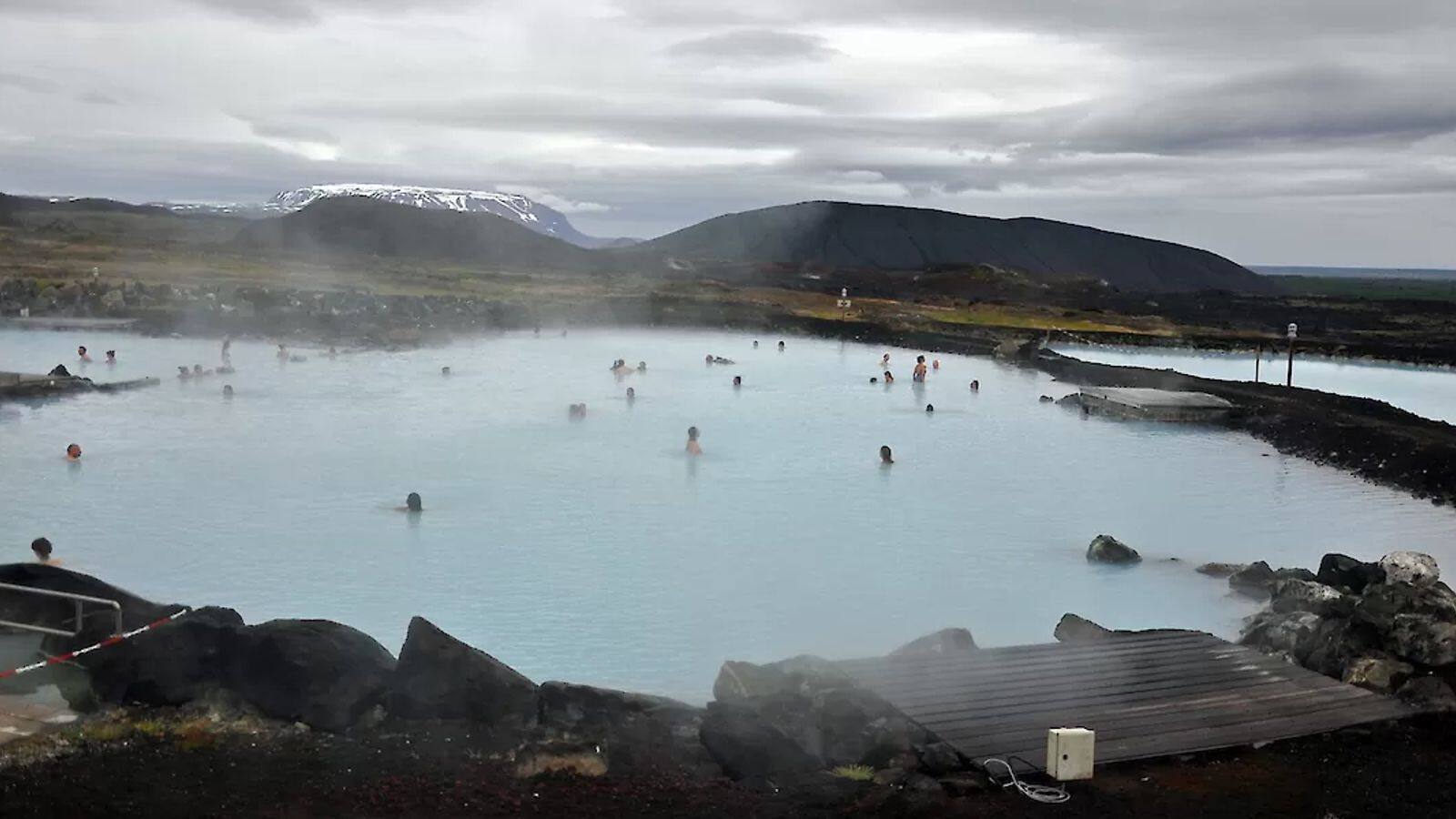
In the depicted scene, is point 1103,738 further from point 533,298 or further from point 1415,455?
point 533,298

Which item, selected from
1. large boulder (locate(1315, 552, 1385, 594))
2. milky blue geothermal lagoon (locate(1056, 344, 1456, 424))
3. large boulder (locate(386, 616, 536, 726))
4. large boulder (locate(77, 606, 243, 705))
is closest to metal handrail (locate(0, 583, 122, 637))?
large boulder (locate(77, 606, 243, 705))

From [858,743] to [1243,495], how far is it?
455 inches

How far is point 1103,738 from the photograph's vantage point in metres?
5.91

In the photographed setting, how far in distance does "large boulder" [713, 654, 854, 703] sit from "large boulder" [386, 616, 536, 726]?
1107 mm

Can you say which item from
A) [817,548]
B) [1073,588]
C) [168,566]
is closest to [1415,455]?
[1073,588]

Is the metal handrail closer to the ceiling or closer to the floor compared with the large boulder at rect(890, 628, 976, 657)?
closer to the ceiling

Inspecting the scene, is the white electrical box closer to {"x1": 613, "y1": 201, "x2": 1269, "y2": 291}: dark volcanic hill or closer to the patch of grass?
the patch of grass

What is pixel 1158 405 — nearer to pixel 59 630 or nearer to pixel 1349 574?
pixel 1349 574

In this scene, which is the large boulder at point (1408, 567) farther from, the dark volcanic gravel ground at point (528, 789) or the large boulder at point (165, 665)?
the large boulder at point (165, 665)

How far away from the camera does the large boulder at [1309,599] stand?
8281 mm

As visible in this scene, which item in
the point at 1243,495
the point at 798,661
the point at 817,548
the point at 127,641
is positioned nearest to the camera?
the point at 127,641

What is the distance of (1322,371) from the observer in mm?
33344

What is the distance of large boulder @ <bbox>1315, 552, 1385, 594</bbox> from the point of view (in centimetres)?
919

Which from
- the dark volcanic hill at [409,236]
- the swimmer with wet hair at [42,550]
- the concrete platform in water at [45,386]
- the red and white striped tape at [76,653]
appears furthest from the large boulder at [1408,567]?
the dark volcanic hill at [409,236]
